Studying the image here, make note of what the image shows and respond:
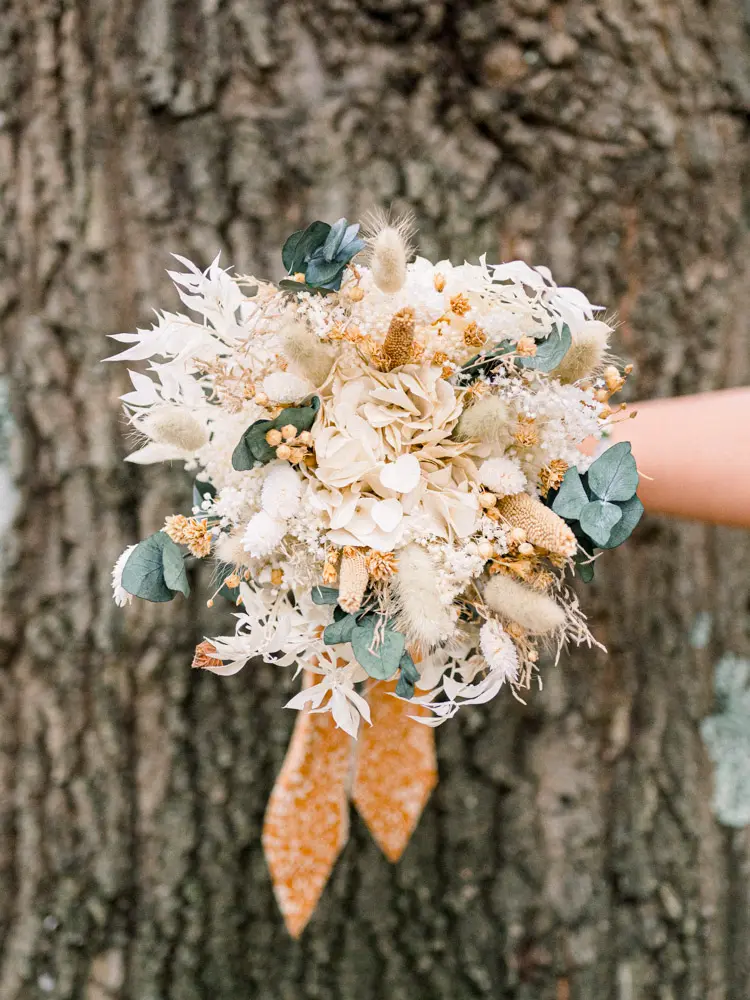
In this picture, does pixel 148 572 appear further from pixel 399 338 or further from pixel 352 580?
pixel 399 338

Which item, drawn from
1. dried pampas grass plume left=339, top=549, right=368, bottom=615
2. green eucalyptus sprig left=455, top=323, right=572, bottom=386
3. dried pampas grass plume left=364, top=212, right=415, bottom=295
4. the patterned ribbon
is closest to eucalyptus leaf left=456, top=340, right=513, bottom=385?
green eucalyptus sprig left=455, top=323, right=572, bottom=386

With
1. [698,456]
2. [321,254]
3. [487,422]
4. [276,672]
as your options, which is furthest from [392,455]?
[276,672]

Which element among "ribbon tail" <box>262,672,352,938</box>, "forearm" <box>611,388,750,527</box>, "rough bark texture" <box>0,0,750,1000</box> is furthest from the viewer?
"rough bark texture" <box>0,0,750,1000</box>

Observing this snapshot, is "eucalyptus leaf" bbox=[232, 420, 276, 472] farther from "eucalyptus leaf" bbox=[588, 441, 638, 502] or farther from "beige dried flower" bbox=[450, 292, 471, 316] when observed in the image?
"eucalyptus leaf" bbox=[588, 441, 638, 502]

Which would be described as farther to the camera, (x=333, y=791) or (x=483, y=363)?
(x=333, y=791)

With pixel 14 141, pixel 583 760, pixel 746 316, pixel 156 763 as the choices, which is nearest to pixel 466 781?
pixel 583 760

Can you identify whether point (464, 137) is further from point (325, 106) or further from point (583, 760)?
point (583, 760)
